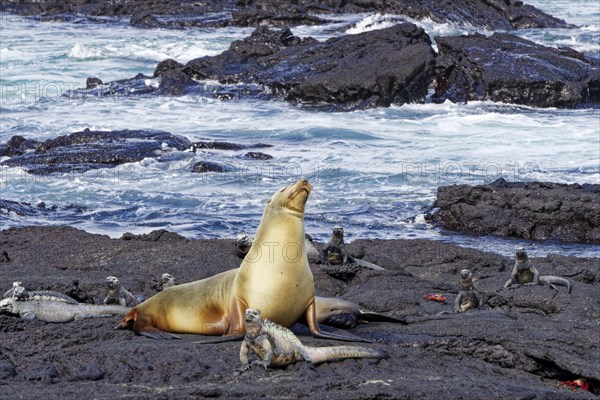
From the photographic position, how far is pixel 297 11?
4647cm

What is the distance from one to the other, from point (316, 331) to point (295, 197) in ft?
3.12

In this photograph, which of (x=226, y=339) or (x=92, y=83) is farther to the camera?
(x=92, y=83)

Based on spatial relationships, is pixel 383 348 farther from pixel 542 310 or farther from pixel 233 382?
pixel 542 310

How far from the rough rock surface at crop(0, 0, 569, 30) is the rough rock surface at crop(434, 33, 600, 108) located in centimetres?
1339

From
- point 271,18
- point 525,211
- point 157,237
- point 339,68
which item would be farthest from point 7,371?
point 271,18

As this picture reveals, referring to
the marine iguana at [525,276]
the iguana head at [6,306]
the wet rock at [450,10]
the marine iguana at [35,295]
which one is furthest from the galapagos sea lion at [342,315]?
the wet rock at [450,10]

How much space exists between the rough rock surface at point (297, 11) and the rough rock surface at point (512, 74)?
13394 mm

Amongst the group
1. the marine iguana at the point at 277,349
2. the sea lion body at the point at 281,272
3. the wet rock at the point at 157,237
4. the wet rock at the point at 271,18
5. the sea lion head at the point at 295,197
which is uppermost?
the sea lion head at the point at 295,197

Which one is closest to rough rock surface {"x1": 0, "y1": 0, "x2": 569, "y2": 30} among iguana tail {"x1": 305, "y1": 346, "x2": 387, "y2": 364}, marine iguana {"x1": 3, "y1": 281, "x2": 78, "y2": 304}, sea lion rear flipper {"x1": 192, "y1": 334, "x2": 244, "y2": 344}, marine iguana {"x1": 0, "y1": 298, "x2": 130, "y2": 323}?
marine iguana {"x1": 3, "y1": 281, "x2": 78, "y2": 304}

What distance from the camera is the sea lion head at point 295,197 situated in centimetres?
755

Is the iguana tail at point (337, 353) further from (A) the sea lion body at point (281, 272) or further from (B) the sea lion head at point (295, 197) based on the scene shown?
(B) the sea lion head at point (295, 197)

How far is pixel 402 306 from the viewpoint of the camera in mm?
9969

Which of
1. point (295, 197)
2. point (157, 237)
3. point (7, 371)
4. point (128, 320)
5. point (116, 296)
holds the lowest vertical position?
point (157, 237)

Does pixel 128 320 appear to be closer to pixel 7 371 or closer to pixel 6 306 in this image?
pixel 6 306
